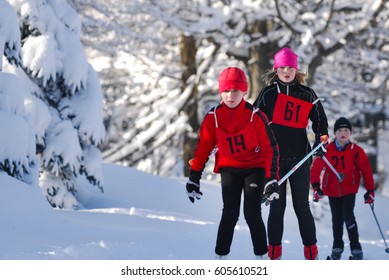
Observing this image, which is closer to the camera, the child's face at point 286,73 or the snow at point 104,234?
the snow at point 104,234

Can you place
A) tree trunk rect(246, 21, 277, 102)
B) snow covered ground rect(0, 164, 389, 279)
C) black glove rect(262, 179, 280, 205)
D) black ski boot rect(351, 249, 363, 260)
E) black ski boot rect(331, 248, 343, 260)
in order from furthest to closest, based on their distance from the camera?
1. tree trunk rect(246, 21, 277, 102)
2. black ski boot rect(351, 249, 363, 260)
3. black ski boot rect(331, 248, 343, 260)
4. snow covered ground rect(0, 164, 389, 279)
5. black glove rect(262, 179, 280, 205)

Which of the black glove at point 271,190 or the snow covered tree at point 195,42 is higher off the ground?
the black glove at point 271,190

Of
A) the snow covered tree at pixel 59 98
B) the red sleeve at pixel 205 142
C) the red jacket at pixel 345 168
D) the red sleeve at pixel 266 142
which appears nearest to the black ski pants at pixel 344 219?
the red jacket at pixel 345 168

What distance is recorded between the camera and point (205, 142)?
6305 millimetres

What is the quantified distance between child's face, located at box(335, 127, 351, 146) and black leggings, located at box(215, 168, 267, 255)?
106 inches

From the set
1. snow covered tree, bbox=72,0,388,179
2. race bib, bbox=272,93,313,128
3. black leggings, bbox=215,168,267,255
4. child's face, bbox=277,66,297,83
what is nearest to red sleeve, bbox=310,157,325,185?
race bib, bbox=272,93,313,128

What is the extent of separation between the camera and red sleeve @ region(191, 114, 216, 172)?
6.28 metres

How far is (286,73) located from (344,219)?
2473mm

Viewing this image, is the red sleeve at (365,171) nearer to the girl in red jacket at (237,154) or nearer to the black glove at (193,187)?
the girl in red jacket at (237,154)

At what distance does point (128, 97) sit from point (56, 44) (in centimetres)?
965

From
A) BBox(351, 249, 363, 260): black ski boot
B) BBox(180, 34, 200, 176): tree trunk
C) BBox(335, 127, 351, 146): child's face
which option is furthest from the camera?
BBox(180, 34, 200, 176): tree trunk

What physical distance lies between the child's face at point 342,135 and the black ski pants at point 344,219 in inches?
24.7

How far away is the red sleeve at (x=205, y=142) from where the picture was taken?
20.6ft

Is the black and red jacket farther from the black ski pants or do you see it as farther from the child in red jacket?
the black ski pants
